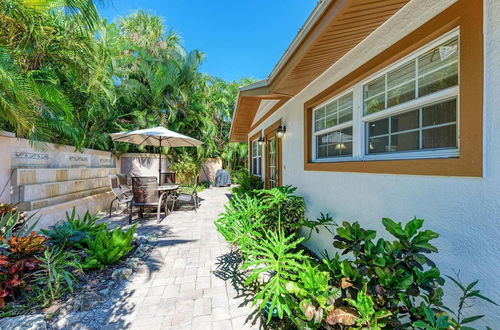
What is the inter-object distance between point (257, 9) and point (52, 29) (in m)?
7.60

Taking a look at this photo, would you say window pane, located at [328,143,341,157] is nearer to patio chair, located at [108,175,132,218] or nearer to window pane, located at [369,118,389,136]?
window pane, located at [369,118,389,136]

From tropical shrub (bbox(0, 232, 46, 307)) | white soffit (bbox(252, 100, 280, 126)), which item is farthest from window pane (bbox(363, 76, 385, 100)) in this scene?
tropical shrub (bbox(0, 232, 46, 307))

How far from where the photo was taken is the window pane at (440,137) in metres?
1.88

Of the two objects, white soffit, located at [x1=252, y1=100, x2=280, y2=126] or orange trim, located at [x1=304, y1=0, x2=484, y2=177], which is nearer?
orange trim, located at [x1=304, y1=0, x2=484, y2=177]

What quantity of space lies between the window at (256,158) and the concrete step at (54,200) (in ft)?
19.3

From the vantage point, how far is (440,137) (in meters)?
1.99

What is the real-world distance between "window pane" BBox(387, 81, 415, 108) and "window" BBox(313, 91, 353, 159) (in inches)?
27.4

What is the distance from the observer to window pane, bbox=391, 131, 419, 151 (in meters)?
2.25

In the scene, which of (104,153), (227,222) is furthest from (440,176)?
(104,153)

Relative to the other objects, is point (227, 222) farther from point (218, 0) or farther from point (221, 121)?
point (221, 121)

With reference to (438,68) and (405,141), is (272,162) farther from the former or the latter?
(438,68)

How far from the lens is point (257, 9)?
29.6 ft

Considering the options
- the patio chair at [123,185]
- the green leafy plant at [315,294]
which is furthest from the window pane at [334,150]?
the patio chair at [123,185]

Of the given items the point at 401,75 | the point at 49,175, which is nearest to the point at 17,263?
the point at 49,175
